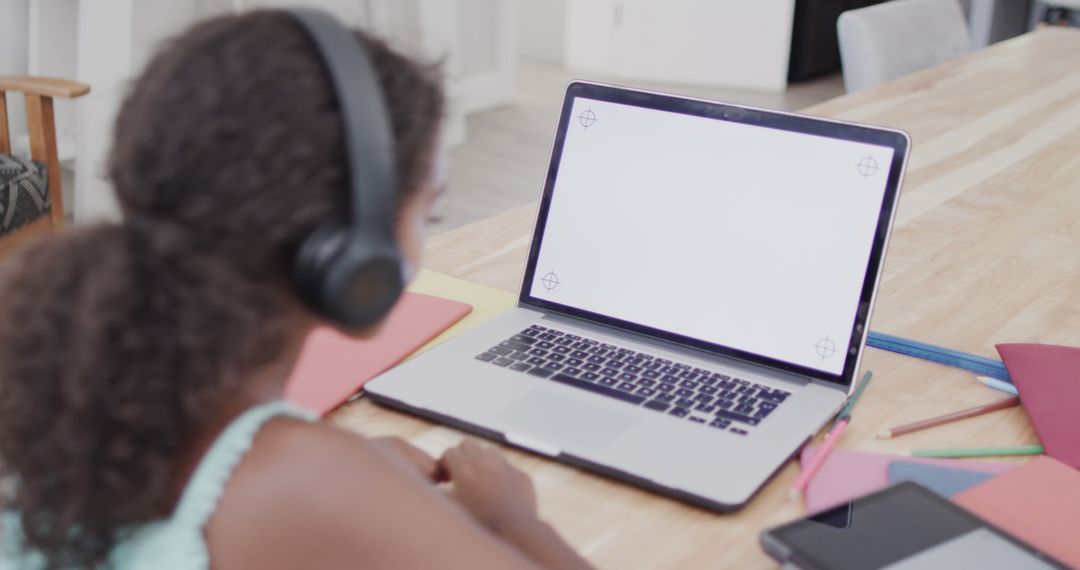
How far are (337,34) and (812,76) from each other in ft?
15.9

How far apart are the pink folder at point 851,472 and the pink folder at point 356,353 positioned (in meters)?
0.35

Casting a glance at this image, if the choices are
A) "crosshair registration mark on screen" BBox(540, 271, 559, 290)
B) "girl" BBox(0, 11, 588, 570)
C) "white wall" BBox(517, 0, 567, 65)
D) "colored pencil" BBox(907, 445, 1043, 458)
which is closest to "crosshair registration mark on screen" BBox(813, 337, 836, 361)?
"colored pencil" BBox(907, 445, 1043, 458)

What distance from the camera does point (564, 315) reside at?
1058 mm

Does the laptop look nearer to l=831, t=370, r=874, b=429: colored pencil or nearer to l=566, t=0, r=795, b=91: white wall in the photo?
A: l=831, t=370, r=874, b=429: colored pencil

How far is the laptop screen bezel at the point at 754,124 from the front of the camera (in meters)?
0.93

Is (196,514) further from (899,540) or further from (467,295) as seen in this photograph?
(467,295)

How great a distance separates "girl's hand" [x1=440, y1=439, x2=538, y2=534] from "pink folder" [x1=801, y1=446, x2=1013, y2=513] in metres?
0.21

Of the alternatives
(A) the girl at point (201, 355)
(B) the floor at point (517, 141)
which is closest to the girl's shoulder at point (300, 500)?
(A) the girl at point (201, 355)

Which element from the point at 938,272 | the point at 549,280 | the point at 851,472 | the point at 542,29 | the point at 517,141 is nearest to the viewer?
the point at 851,472

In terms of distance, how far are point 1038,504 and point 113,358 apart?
625mm

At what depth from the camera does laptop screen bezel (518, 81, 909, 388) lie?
0.93 metres

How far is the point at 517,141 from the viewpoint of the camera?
3.99 meters

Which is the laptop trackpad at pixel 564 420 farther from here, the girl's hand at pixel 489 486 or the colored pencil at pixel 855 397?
the colored pencil at pixel 855 397

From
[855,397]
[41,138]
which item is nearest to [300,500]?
[855,397]
